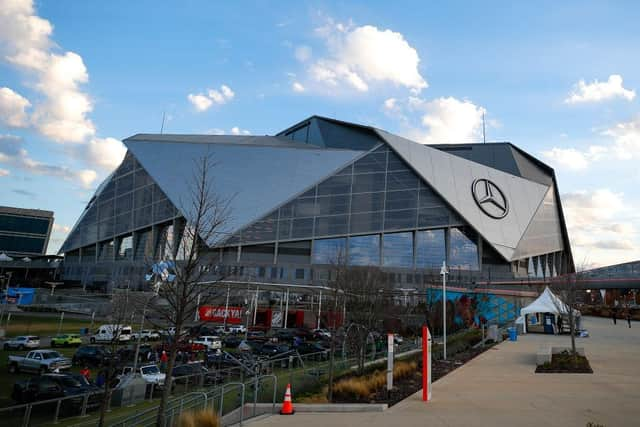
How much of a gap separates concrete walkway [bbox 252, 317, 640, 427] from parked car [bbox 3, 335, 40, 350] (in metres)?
26.6

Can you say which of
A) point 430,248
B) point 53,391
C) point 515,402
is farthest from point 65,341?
point 430,248

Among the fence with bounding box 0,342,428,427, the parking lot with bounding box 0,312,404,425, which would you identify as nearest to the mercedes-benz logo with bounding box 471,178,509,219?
the parking lot with bounding box 0,312,404,425

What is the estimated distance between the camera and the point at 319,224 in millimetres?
62844

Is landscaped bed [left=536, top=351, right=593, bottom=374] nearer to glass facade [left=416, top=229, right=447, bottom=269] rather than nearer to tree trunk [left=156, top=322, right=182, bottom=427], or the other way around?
tree trunk [left=156, top=322, right=182, bottom=427]

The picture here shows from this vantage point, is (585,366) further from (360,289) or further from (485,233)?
(485,233)

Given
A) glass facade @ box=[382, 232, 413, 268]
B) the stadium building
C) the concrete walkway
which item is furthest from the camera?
glass facade @ box=[382, 232, 413, 268]

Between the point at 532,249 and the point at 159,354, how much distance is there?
6678 cm

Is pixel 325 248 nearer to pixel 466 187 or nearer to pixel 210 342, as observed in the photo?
pixel 466 187

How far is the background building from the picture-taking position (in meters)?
143

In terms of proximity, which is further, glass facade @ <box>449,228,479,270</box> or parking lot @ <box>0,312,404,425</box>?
glass facade @ <box>449,228,479,270</box>

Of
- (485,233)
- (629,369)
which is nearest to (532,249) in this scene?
(485,233)

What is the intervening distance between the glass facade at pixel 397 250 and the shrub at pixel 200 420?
182 ft

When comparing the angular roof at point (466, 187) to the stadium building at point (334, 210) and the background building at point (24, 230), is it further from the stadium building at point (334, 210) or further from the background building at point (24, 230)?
the background building at point (24, 230)

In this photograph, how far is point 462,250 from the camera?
68250 millimetres
